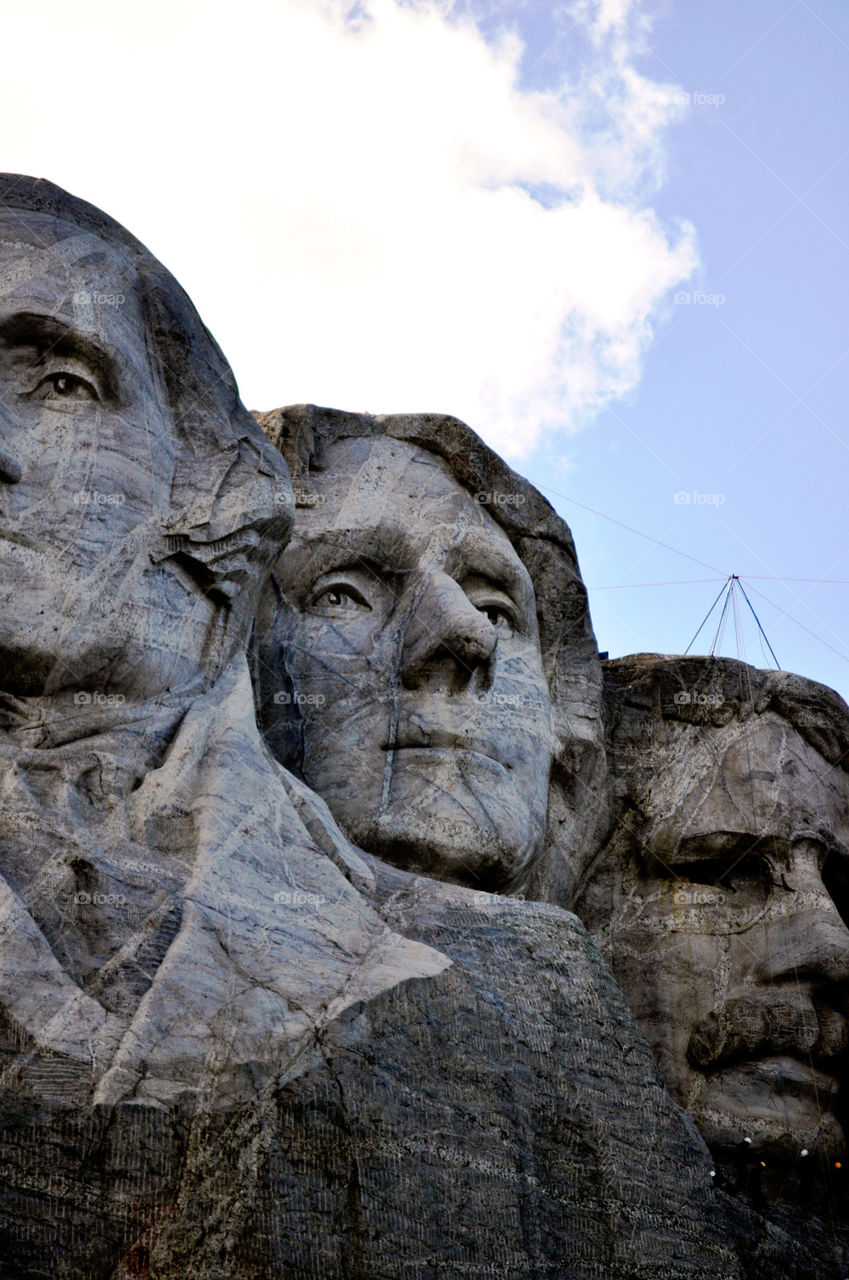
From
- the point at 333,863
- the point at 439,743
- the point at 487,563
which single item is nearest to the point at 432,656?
the point at 439,743

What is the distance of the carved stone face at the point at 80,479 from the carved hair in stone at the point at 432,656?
95 cm

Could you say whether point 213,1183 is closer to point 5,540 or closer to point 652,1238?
point 652,1238

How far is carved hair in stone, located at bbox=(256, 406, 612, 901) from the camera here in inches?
241

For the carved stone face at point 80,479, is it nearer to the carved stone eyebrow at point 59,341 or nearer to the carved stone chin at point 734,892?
the carved stone eyebrow at point 59,341

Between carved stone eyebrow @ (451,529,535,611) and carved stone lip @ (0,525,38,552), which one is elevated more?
carved stone eyebrow @ (451,529,535,611)

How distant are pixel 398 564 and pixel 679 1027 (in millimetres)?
2099

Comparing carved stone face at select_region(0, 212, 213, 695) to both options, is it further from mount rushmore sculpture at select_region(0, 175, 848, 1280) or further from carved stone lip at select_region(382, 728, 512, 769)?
carved stone lip at select_region(382, 728, 512, 769)

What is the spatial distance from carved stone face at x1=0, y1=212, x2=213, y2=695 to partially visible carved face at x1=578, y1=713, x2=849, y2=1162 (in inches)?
105

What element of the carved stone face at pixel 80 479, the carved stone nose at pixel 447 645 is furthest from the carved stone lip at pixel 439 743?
the carved stone face at pixel 80 479

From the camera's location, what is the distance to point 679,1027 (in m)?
7.02

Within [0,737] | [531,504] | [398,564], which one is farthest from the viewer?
[531,504]

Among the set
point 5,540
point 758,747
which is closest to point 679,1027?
point 758,747

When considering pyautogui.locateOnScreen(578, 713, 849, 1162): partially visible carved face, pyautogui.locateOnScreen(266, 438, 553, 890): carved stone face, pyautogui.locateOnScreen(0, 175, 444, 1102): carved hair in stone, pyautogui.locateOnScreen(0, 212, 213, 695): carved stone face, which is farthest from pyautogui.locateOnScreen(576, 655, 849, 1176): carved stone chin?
pyautogui.locateOnScreen(0, 212, 213, 695): carved stone face

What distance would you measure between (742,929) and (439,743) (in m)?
1.74
